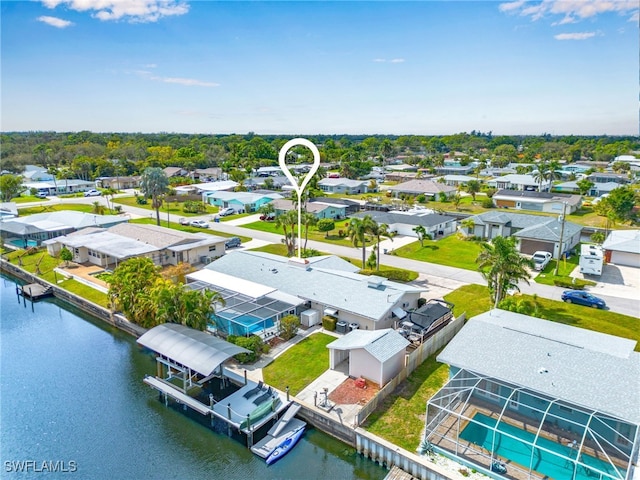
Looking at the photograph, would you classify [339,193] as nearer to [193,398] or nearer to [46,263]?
[46,263]

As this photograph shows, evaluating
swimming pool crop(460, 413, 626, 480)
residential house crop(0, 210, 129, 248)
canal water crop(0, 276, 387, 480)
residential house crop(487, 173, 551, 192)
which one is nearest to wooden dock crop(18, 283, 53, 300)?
canal water crop(0, 276, 387, 480)

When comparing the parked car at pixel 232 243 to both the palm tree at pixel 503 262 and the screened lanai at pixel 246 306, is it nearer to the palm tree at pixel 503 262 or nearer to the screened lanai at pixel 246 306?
the screened lanai at pixel 246 306

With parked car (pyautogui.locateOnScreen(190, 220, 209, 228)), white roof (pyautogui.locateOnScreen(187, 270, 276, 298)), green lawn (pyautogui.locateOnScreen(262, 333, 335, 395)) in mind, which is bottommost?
green lawn (pyautogui.locateOnScreen(262, 333, 335, 395))

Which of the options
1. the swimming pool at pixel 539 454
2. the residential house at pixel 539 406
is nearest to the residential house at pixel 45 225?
the residential house at pixel 539 406

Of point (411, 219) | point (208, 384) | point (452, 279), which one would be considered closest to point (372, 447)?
point (208, 384)

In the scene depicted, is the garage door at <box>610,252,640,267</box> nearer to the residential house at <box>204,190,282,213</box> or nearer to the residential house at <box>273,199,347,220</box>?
the residential house at <box>273,199,347,220</box>

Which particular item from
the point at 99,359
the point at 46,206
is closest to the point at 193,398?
the point at 99,359
